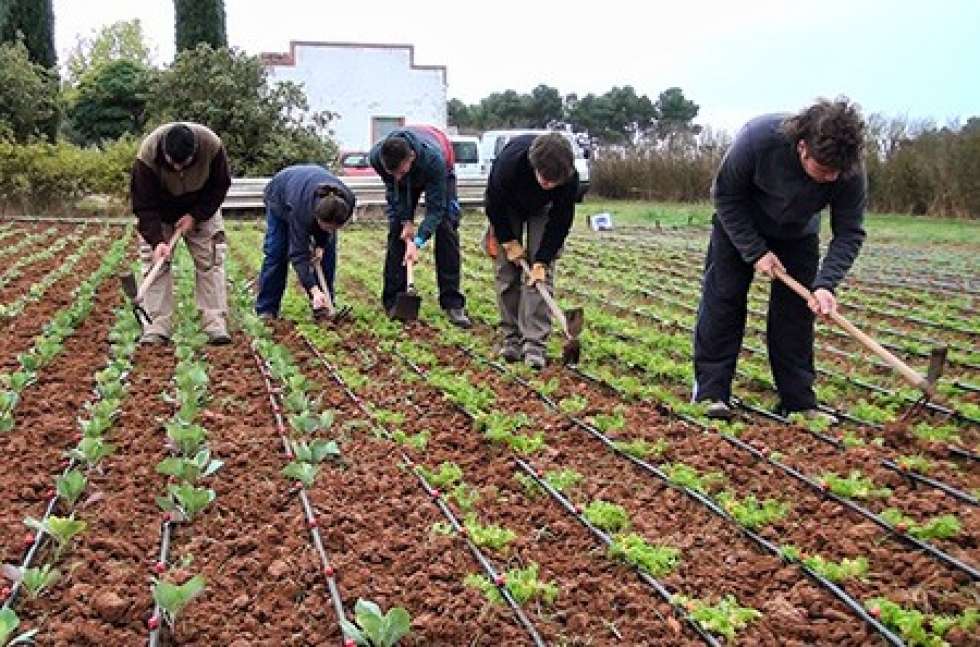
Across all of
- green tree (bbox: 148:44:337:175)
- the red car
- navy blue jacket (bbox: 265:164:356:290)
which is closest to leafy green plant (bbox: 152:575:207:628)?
navy blue jacket (bbox: 265:164:356:290)

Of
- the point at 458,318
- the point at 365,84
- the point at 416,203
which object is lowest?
the point at 458,318

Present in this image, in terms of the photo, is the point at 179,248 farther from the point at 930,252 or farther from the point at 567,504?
the point at 930,252

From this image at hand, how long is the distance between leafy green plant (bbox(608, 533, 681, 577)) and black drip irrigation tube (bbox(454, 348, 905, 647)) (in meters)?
0.33

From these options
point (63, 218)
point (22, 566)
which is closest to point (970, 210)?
point (63, 218)

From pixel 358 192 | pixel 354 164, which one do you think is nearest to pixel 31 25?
pixel 354 164

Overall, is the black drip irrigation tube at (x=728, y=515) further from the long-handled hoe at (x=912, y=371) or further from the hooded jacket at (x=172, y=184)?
the hooded jacket at (x=172, y=184)

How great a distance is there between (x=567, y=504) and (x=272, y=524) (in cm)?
110

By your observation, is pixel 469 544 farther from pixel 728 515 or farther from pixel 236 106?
pixel 236 106

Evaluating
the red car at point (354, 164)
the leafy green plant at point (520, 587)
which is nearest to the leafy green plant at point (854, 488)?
the leafy green plant at point (520, 587)

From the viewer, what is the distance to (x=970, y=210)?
63.9ft

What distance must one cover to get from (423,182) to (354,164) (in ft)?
55.6

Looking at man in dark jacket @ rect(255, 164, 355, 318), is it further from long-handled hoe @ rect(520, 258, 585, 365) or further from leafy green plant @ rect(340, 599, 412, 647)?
leafy green plant @ rect(340, 599, 412, 647)

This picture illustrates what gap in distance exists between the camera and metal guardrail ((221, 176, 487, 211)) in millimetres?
16906

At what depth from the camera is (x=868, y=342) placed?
445 cm
